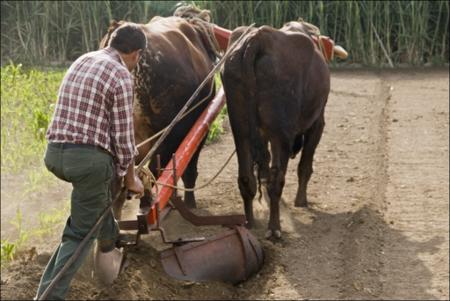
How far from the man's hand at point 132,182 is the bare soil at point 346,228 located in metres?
0.98

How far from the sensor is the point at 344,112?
496 inches

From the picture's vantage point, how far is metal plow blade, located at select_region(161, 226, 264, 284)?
6.48 m

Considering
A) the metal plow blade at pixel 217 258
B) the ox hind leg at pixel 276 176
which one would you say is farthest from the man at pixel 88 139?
the ox hind leg at pixel 276 176

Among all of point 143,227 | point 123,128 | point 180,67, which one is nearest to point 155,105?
point 180,67

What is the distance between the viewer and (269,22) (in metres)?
16.5

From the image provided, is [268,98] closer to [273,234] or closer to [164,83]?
[164,83]

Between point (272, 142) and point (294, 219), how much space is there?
1.10 metres

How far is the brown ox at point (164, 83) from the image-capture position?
748cm

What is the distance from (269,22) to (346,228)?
9075 millimetres

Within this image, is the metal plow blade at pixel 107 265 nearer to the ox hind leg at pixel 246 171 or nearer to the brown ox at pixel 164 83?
the brown ox at pixel 164 83

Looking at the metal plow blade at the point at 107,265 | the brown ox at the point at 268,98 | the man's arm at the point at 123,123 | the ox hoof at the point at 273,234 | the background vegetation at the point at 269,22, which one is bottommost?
the background vegetation at the point at 269,22

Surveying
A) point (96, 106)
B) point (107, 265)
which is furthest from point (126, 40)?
point (107, 265)

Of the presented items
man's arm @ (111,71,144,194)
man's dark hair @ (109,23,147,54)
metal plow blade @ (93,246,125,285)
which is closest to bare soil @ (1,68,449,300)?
metal plow blade @ (93,246,125,285)

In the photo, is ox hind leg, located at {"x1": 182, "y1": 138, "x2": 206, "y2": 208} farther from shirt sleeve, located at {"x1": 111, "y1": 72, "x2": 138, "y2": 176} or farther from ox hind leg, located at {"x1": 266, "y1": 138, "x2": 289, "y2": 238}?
shirt sleeve, located at {"x1": 111, "y1": 72, "x2": 138, "y2": 176}
